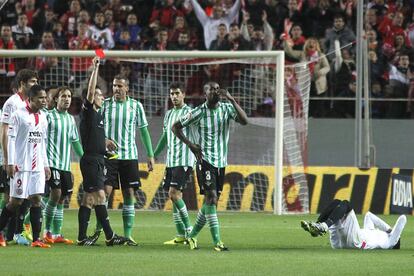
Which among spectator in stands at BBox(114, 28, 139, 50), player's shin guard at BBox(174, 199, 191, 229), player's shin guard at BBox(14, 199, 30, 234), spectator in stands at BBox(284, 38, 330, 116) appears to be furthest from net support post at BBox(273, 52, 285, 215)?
player's shin guard at BBox(14, 199, 30, 234)

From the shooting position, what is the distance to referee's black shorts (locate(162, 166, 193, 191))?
16.1m

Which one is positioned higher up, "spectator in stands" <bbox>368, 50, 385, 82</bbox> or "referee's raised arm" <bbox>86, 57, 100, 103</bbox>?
"spectator in stands" <bbox>368, 50, 385, 82</bbox>

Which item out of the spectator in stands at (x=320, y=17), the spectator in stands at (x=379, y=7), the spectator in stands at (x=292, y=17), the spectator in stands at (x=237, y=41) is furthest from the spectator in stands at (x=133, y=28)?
the spectator in stands at (x=379, y=7)

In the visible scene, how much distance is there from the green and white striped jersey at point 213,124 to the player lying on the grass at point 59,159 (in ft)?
6.47

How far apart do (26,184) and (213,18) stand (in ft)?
40.3

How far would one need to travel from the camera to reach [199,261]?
494 inches

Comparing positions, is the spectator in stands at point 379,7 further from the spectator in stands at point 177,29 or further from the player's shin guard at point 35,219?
the player's shin guard at point 35,219

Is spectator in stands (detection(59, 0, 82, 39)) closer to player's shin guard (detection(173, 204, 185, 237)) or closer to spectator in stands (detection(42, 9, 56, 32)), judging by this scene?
spectator in stands (detection(42, 9, 56, 32))

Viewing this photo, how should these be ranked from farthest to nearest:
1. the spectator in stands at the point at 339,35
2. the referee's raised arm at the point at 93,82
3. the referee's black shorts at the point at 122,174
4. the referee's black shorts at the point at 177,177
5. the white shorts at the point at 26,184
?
1. the spectator in stands at the point at 339,35
2. the referee's black shorts at the point at 177,177
3. the referee's black shorts at the point at 122,174
4. the white shorts at the point at 26,184
5. the referee's raised arm at the point at 93,82

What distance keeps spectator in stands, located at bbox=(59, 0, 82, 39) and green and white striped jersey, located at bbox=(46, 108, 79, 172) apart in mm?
9971

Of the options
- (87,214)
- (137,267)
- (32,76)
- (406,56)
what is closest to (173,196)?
(87,214)

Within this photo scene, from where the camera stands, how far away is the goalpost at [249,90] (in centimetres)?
2253

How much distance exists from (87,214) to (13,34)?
459 inches

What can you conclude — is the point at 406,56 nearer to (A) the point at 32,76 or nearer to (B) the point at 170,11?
(B) the point at 170,11
